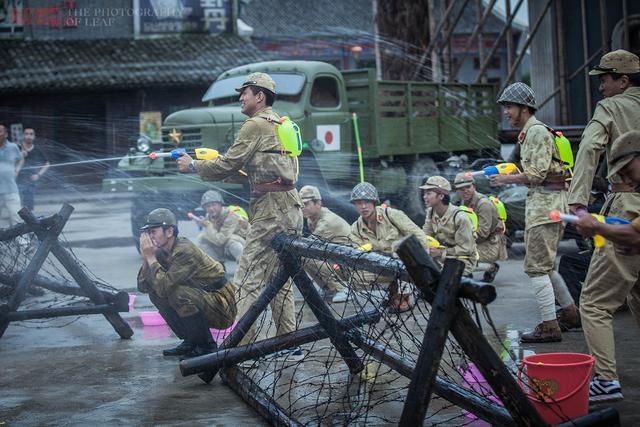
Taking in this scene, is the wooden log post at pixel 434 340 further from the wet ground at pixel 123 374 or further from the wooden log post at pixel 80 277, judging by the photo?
the wooden log post at pixel 80 277

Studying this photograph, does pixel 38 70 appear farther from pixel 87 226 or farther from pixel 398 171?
pixel 398 171

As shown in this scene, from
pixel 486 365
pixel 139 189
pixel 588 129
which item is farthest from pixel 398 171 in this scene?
pixel 486 365

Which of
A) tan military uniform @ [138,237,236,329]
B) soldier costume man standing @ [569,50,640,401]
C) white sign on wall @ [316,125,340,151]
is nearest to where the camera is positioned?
soldier costume man standing @ [569,50,640,401]

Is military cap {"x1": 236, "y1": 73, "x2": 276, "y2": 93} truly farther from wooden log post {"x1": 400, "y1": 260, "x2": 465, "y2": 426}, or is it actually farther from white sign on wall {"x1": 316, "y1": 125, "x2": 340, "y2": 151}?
white sign on wall {"x1": 316, "y1": 125, "x2": 340, "y2": 151}

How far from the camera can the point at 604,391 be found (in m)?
5.50

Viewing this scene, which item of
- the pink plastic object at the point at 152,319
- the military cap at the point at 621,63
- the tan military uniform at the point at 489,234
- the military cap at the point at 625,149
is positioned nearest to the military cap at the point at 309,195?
the tan military uniform at the point at 489,234

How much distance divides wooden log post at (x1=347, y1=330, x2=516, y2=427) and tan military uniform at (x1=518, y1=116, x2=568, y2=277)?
1700 millimetres

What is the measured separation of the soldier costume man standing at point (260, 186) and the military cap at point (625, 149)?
8.75ft

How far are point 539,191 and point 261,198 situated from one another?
208 centimetres

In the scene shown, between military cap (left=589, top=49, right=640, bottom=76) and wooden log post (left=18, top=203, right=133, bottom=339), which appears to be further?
wooden log post (left=18, top=203, right=133, bottom=339)

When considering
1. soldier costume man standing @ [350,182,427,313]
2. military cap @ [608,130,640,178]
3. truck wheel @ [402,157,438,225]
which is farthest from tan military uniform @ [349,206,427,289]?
truck wheel @ [402,157,438,225]

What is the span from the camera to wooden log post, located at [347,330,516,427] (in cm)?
475

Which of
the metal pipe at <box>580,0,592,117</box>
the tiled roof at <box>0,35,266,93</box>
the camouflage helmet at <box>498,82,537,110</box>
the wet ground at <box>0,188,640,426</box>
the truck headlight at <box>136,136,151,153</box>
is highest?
the tiled roof at <box>0,35,266,93</box>

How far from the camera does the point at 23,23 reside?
91.6 ft
